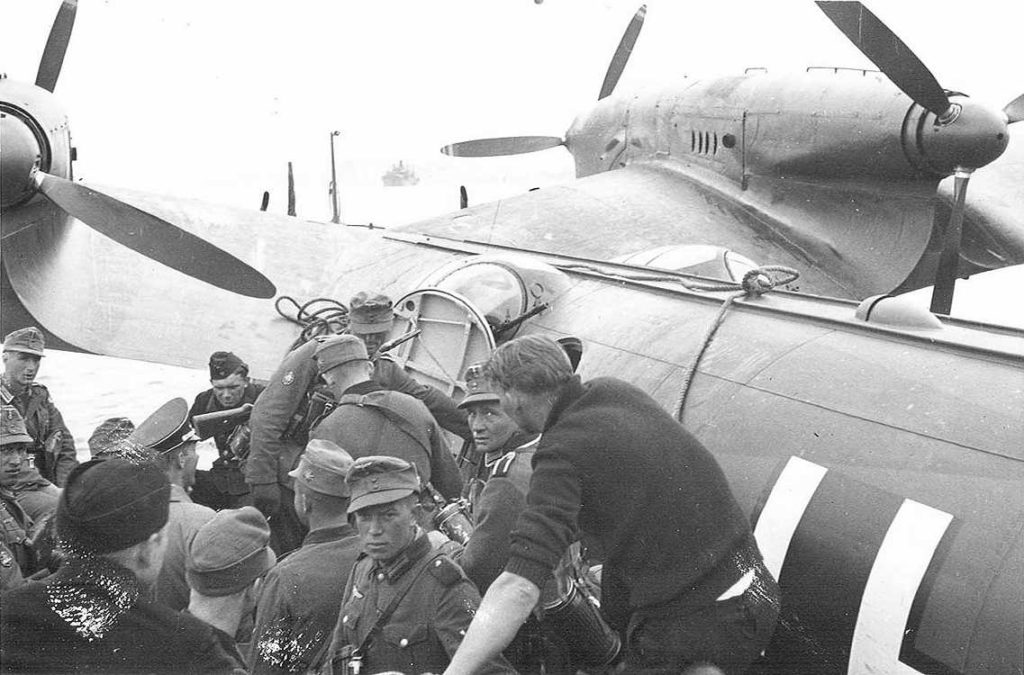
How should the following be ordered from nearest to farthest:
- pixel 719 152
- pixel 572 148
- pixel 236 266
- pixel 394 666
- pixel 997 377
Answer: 1. pixel 394 666
2. pixel 997 377
3. pixel 236 266
4. pixel 719 152
5. pixel 572 148

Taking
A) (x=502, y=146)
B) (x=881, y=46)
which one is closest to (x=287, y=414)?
(x=881, y=46)

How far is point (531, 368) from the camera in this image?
132 inches

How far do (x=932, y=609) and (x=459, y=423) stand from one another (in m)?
3.26

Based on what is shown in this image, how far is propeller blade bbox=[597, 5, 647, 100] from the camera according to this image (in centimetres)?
1588

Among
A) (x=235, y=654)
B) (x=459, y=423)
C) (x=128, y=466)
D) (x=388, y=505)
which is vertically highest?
(x=128, y=466)

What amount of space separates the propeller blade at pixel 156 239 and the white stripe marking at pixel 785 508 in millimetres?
3973

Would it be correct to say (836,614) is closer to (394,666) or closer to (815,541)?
(815,541)

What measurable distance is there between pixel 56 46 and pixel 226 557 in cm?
804

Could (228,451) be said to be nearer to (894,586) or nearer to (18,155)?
(18,155)

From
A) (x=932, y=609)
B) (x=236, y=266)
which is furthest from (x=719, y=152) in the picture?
(x=932, y=609)

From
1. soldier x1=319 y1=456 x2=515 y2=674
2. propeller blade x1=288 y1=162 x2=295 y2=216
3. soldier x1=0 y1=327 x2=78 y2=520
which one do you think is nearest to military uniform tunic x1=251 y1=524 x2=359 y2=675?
soldier x1=319 y1=456 x2=515 y2=674

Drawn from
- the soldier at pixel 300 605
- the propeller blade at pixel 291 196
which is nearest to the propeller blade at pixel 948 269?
the soldier at pixel 300 605

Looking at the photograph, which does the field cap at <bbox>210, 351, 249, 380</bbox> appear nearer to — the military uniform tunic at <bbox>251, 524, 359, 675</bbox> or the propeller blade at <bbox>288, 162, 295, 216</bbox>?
the military uniform tunic at <bbox>251, 524, 359, 675</bbox>

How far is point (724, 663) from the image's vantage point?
3.24 meters
